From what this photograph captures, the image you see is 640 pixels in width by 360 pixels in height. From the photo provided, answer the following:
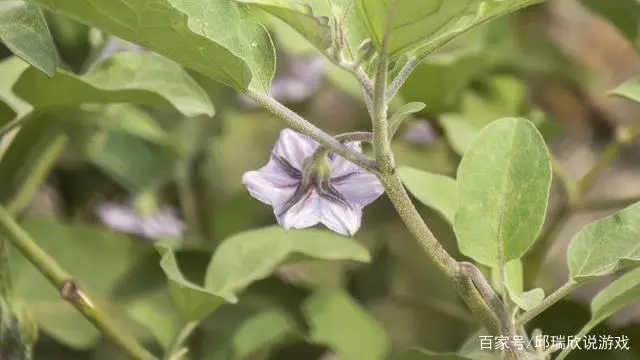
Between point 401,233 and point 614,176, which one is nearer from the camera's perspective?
point 401,233

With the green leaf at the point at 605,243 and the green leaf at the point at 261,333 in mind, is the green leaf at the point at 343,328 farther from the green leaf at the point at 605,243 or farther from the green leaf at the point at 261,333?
the green leaf at the point at 605,243

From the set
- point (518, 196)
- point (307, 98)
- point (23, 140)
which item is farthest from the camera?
point (307, 98)

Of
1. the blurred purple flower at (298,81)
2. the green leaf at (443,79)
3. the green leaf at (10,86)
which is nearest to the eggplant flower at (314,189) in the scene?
the green leaf at (10,86)

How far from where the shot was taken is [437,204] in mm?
652

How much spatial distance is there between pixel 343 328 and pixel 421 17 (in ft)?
1.51

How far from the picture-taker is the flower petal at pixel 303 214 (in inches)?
21.2

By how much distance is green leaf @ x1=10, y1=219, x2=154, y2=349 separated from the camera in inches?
34.6

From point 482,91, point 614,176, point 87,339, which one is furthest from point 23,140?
point 614,176

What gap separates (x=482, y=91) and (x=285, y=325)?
1.26 feet

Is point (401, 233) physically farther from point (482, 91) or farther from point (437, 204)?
point (437, 204)

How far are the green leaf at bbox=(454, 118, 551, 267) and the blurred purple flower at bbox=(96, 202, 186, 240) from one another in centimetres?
57

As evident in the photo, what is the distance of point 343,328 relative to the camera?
2.82ft

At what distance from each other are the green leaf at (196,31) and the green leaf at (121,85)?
0.32 feet

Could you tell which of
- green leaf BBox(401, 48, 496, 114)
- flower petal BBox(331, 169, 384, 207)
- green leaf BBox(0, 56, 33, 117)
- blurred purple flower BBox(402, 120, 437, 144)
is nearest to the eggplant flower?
flower petal BBox(331, 169, 384, 207)
